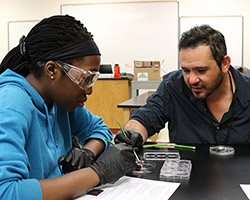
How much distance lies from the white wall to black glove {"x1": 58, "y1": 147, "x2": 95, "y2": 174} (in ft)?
17.9

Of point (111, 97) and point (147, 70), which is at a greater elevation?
point (147, 70)

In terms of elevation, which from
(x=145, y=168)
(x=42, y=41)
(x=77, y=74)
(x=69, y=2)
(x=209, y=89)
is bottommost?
(x=145, y=168)

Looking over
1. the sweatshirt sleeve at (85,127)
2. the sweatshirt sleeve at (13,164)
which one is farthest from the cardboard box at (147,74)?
the sweatshirt sleeve at (13,164)

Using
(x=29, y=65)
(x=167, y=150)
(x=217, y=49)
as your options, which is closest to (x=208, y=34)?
(x=217, y=49)

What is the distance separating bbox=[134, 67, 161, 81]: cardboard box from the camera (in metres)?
4.64

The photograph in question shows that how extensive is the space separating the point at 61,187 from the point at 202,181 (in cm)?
44

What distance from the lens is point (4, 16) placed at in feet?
22.3

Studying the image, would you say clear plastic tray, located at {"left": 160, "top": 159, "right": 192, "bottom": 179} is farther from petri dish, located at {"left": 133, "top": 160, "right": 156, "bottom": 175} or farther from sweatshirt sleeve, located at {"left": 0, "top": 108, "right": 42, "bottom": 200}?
sweatshirt sleeve, located at {"left": 0, "top": 108, "right": 42, "bottom": 200}

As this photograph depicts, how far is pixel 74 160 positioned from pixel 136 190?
0.26 metres

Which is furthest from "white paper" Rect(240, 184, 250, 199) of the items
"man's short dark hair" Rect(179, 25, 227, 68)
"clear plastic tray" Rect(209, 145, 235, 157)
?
"man's short dark hair" Rect(179, 25, 227, 68)

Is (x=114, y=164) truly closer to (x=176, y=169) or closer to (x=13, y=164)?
(x=176, y=169)

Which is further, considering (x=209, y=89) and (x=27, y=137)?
(x=209, y=89)

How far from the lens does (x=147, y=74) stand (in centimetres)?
466

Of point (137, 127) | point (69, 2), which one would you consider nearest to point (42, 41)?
point (137, 127)
